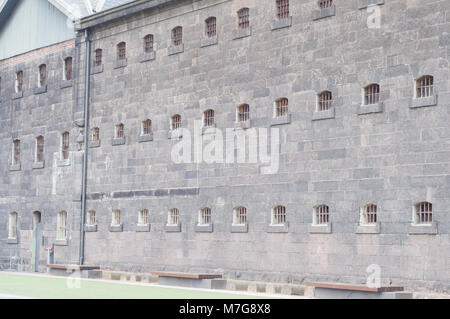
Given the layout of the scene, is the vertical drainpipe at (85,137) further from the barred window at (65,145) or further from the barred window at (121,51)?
the barred window at (121,51)

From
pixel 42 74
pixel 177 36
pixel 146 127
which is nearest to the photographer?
pixel 177 36

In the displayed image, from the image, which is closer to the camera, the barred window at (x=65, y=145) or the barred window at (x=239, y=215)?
the barred window at (x=239, y=215)

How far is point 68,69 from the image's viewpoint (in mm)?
40094

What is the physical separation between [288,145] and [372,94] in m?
3.58

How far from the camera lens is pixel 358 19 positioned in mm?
27453

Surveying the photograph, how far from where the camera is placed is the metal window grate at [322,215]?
28.2 m

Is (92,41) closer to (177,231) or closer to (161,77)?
(161,77)

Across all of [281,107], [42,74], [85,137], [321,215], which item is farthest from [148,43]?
[321,215]

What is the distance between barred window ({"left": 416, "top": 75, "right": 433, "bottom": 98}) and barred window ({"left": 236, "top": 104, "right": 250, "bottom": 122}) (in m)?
7.01

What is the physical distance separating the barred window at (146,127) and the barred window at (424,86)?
12645 millimetres

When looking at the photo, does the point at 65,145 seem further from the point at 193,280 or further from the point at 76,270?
the point at 193,280

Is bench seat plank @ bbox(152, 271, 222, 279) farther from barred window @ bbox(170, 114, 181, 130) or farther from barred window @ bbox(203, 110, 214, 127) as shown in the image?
barred window @ bbox(170, 114, 181, 130)

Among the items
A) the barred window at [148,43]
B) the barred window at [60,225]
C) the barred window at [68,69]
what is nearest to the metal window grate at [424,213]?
the barred window at [148,43]
